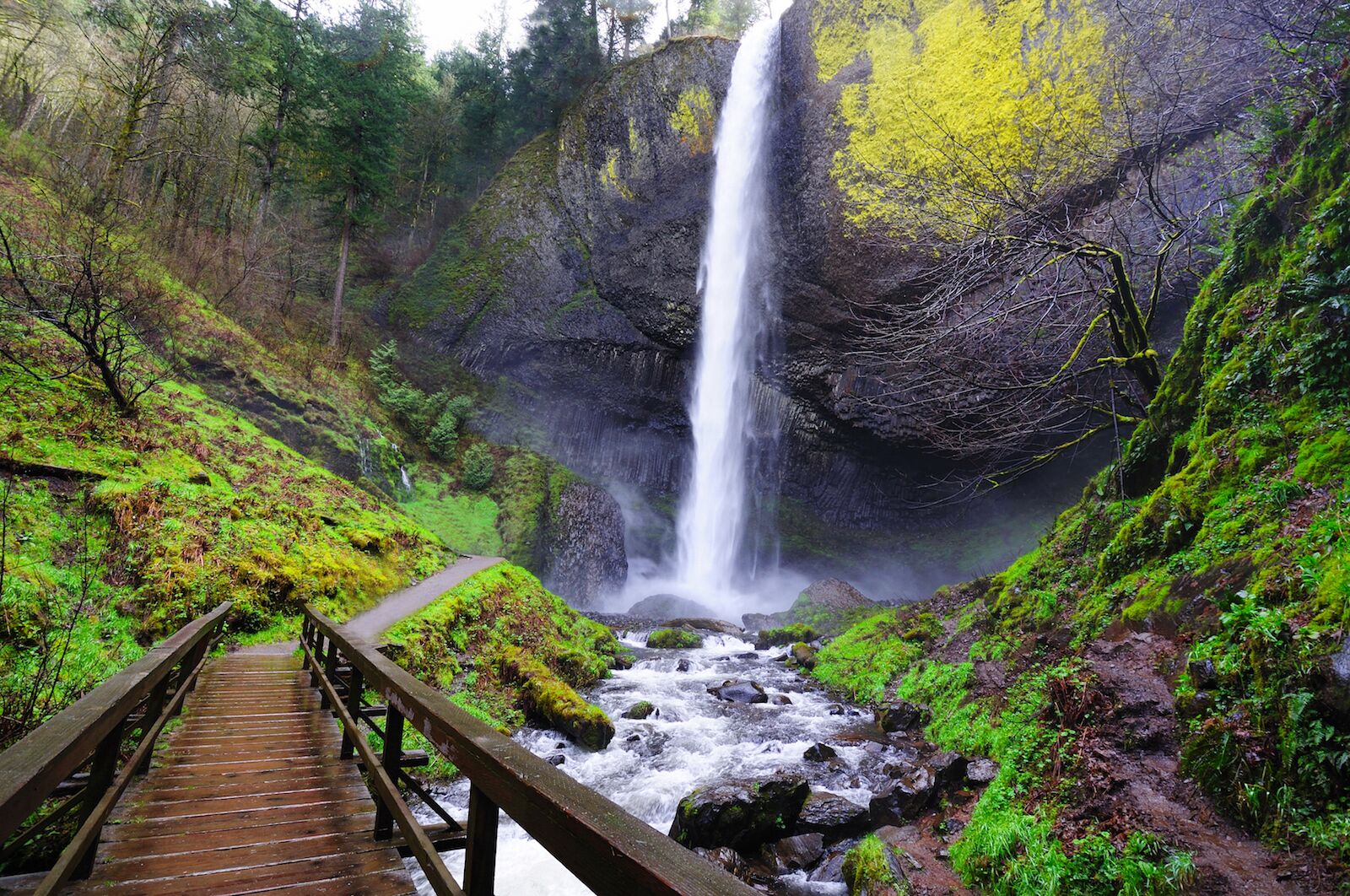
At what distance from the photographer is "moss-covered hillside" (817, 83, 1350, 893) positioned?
3576 millimetres

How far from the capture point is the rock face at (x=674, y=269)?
18.9m

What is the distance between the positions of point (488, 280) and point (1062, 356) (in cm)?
2098

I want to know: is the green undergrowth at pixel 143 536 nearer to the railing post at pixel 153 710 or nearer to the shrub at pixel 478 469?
the railing post at pixel 153 710

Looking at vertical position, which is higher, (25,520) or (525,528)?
(25,520)

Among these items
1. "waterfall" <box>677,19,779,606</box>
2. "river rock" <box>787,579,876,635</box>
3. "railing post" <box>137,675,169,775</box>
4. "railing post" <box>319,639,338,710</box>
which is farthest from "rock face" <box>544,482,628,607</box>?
"railing post" <box>137,675,169,775</box>

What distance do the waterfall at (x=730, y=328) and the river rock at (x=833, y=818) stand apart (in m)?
17.8

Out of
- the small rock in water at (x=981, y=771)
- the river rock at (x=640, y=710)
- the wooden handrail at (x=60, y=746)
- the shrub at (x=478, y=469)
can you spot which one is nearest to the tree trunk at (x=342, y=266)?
the shrub at (x=478, y=469)

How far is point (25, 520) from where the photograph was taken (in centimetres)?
653

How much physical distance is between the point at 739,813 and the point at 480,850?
14.1 feet

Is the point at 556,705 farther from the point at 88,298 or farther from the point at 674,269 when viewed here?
the point at 674,269

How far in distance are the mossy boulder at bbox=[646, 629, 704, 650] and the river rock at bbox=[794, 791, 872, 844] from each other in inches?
343

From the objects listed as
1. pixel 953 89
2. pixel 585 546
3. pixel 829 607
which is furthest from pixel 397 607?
pixel 953 89

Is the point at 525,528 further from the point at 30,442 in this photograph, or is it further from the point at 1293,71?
the point at 1293,71

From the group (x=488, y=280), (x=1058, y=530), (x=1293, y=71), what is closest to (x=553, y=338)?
(x=488, y=280)
